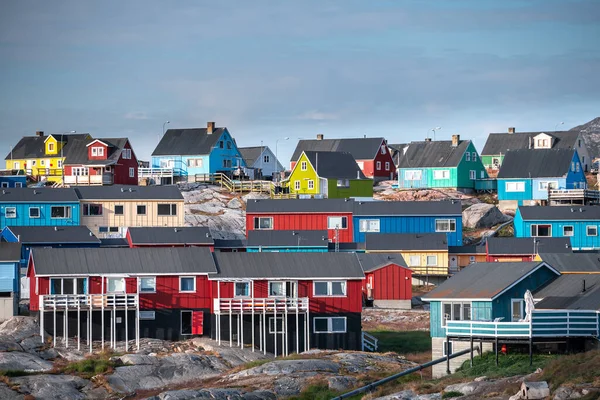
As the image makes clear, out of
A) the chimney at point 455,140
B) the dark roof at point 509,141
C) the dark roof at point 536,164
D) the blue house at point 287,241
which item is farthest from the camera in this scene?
the dark roof at point 509,141

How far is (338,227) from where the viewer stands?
102 meters

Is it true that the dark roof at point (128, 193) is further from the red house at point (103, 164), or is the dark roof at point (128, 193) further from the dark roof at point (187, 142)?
the dark roof at point (187, 142)

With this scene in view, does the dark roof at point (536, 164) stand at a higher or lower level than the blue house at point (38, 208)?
higher

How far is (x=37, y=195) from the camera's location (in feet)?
332

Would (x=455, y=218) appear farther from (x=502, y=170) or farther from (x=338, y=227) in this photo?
(x=502, y=170)

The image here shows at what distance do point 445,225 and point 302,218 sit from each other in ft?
38.8

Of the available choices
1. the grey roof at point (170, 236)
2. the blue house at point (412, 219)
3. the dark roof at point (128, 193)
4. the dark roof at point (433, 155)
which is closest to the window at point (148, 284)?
the grey roof at point (170, 236)

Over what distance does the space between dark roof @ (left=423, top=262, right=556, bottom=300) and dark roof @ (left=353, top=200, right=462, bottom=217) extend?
38.3 metres

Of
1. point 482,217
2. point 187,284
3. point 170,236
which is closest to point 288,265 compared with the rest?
point 187,284

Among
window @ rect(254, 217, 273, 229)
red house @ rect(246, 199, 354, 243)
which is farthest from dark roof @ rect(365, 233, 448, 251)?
window @ rect(254, 217, 273, 229)

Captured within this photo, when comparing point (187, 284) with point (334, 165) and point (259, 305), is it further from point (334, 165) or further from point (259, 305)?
point (334, 165)

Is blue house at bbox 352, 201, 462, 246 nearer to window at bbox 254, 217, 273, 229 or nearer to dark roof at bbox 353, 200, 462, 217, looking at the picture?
dark roof at bbox 353, 200, 462, 217

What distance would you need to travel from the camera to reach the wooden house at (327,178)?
387ft

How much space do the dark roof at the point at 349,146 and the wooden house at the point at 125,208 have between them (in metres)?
35.1
